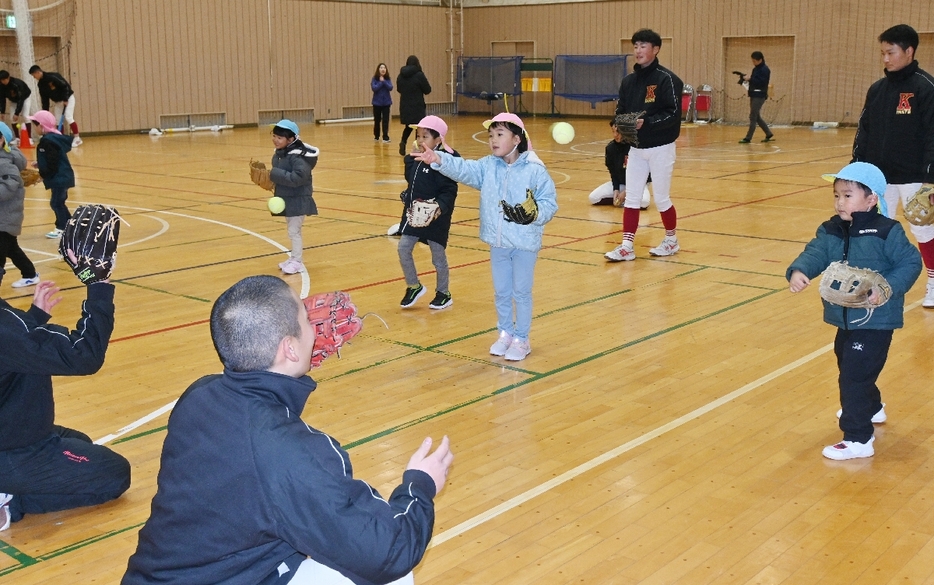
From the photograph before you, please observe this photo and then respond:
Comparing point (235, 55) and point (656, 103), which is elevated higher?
point (235, 55)

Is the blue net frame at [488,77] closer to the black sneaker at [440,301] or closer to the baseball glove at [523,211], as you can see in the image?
the black sneaker at [440,301]

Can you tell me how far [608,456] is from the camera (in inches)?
199

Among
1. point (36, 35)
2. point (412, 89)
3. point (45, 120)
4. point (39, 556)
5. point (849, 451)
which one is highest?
point (36, 35)

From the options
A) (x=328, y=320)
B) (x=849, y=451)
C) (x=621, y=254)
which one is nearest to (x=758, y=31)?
(x=621, y=254)

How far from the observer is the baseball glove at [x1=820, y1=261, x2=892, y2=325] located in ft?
15.3

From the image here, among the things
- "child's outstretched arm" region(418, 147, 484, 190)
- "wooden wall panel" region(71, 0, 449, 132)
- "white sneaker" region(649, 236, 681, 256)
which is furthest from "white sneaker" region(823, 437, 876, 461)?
"wooden wall panel" region(71, 0, 449, 132)

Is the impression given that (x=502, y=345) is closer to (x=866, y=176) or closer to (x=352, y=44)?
(x=866, y=176)

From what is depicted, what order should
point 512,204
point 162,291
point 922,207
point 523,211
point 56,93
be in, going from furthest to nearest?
point 56,93 → point 162,291 → point 512,204 → point 523,211 → point 922,207

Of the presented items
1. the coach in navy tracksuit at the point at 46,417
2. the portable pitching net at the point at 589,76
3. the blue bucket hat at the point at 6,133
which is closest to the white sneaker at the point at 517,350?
the coach in navy tracksuit at the point at 46,417

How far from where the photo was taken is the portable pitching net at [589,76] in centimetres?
2938

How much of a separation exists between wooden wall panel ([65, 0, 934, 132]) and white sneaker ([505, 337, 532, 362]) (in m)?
21.3

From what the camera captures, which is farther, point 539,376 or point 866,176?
point 539,376

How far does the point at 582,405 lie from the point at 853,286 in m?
1.77

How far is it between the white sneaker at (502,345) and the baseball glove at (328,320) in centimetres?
377
